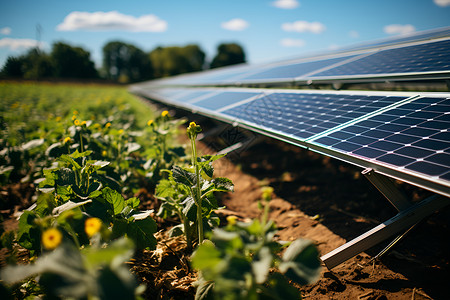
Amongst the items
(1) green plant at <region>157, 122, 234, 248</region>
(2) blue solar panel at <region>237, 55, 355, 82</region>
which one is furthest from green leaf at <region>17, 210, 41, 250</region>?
(2) blue solar panel at <region>237, 55, 355, 82</region>

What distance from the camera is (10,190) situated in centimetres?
355

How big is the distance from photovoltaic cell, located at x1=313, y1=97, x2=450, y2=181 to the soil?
66 cm

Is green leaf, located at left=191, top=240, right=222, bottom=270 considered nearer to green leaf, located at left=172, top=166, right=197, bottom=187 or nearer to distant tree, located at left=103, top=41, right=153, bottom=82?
green leaf, located at left=172, top=166, right=197, bottom=187

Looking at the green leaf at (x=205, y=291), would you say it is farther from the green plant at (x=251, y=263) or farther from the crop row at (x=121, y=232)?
the green plant at (x=251, y=263)

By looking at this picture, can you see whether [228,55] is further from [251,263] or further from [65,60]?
[251,263]

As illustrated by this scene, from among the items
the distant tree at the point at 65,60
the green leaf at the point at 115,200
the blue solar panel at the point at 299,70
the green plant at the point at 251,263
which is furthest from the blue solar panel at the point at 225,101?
the distant tree at the point at 65,60

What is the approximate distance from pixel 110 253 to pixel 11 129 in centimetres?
446

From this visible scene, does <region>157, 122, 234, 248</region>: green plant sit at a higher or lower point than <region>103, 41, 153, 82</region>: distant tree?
lower

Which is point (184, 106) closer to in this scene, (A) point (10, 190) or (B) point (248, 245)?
(A) point (10, 190)

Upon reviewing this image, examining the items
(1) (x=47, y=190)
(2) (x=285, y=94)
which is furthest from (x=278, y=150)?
(1) (x=47, y=190)

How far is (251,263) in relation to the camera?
38.8 inches

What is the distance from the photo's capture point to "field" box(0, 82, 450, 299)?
3.05 ft

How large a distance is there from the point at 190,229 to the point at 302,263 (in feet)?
4.25

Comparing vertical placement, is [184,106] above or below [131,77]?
below
